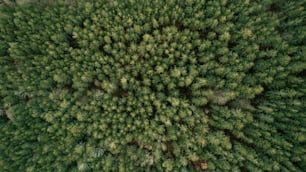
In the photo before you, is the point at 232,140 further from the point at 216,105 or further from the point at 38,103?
the point at 38,103

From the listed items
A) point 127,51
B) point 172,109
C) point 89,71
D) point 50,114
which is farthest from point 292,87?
point 50,114

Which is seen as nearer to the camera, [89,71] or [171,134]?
[171,134]

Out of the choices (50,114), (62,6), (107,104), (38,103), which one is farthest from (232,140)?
(62,6)

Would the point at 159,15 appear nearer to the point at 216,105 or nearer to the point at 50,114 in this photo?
the point at 216,105

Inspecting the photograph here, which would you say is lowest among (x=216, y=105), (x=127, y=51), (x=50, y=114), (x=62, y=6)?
(x=50, y=114)

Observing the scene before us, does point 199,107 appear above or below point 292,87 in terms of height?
below

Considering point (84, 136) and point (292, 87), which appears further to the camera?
point (84, 136)
